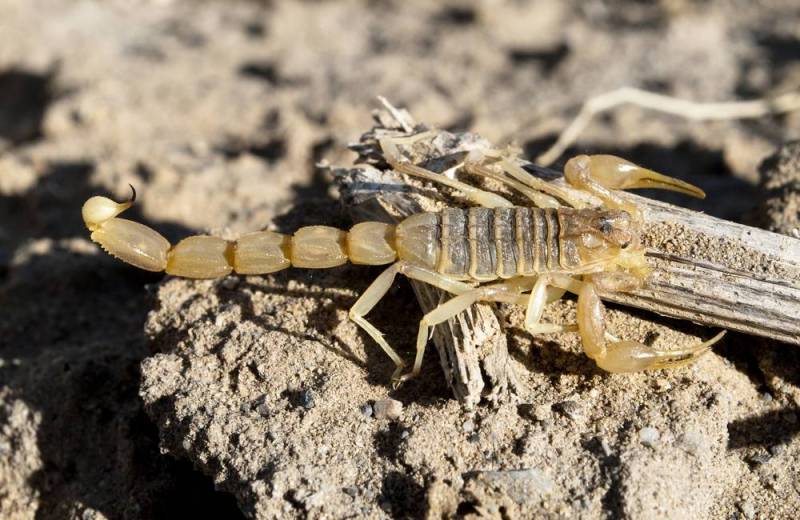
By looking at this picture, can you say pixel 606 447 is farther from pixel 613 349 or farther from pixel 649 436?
pixel 613 349

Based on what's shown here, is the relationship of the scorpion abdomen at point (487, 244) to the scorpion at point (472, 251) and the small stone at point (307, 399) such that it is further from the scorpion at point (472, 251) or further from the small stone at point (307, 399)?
the small stone at point (307, 399)

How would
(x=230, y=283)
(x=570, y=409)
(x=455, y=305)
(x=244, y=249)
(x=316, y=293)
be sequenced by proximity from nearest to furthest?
(x=570, y=409), (x=455, y=305), (x=244, y=249), (x=316, y=293), (x=230, y=283)

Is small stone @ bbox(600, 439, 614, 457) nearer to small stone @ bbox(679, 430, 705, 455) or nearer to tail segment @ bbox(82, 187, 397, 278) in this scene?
small stone @ bbox(679, 430, 705, 455)

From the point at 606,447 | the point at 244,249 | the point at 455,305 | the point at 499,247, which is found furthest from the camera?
the point at 244,249

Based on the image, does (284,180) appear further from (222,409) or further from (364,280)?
(222,409)

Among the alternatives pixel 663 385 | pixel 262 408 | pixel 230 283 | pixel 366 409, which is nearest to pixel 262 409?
pixel 262 408

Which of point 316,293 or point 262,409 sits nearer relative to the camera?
point 262,409
